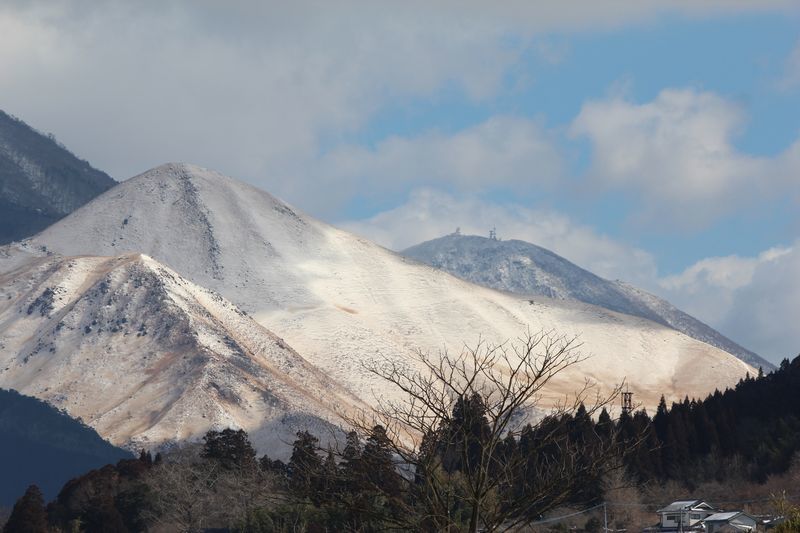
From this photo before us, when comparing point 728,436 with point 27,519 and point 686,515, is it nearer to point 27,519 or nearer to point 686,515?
point 686,515

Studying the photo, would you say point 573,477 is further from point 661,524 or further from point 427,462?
point 661,524

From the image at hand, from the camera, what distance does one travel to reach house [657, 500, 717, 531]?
98.8 m

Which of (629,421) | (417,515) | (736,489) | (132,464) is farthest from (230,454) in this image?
(417,515)

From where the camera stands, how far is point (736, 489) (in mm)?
120812

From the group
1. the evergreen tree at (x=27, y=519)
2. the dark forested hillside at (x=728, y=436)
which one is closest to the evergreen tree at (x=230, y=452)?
the evergreen tree at (x=27, y=519)

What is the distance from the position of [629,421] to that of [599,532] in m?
21.5

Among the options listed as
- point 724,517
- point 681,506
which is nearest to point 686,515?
point 724,517

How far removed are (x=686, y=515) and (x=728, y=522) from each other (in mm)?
3336

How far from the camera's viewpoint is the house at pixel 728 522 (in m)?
96.6

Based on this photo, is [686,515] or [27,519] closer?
[686,515]

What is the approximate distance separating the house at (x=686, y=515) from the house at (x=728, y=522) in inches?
27.5

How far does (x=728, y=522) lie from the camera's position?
9688 cm

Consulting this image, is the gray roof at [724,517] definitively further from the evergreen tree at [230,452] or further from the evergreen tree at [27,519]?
the evergreen tree at [27,519]

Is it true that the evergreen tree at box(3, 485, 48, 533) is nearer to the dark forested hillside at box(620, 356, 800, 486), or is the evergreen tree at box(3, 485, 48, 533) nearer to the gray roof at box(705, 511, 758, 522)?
the dark forested hillside at box(620, 356, 800, 486)
